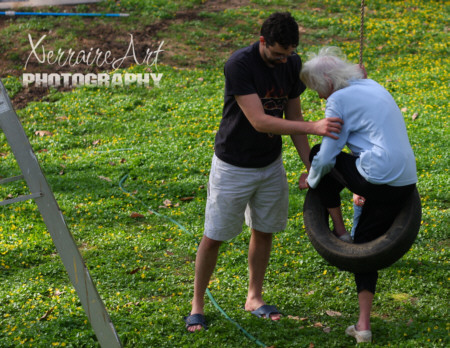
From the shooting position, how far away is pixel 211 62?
1187 cm

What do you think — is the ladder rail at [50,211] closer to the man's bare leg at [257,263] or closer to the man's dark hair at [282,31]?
the man's bare leg at [257,263]

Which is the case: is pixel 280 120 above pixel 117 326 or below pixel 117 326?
above

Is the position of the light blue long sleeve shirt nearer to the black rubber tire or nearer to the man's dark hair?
the black rubber tire

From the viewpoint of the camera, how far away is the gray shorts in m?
3.93

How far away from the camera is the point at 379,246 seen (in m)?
3.51

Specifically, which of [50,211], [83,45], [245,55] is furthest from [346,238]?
[83,45]

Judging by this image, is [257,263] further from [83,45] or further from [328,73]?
[83,45]

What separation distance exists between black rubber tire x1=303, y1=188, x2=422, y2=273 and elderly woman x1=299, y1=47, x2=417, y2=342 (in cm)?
9

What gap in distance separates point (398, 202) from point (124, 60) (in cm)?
927

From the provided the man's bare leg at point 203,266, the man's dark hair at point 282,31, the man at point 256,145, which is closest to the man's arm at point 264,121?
the man at point 256,145

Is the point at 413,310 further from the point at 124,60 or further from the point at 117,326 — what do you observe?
the point at 124,60

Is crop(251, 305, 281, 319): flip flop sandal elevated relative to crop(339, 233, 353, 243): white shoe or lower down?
lower down

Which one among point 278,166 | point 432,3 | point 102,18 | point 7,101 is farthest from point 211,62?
point 7,101

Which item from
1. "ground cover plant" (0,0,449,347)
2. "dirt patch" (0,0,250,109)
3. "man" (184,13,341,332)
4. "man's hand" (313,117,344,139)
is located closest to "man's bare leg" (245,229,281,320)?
"man" (184,13,341,332)
